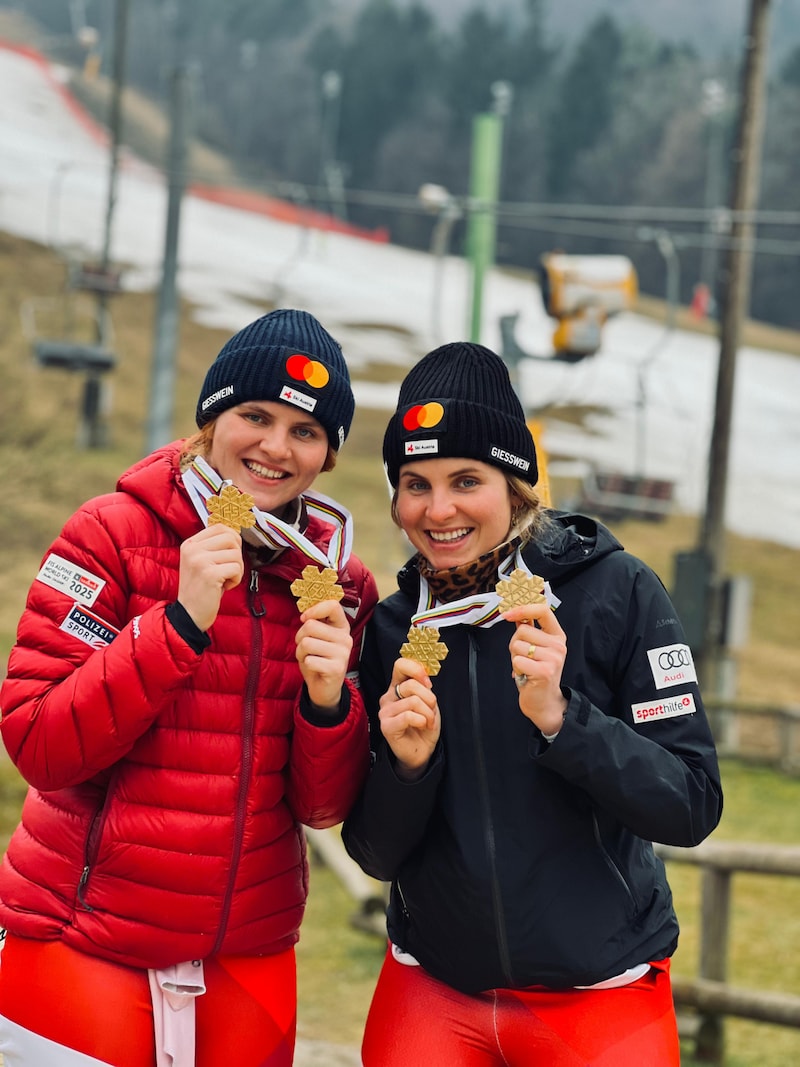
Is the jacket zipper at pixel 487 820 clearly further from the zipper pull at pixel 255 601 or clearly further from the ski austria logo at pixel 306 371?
the ski austria logo at pixel 306 371

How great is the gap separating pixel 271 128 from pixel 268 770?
7407 centimetres

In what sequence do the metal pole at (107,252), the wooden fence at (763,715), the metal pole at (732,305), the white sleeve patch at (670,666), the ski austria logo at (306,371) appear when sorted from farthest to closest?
1. the metal pole at (107,252)
2. the wooden fence at (763,715)
3. the metal pole at (732,305)
4. the ski austria logo at (306,371)
5. the white sleeve patch at (670,666)

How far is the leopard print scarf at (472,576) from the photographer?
241cm

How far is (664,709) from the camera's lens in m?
2.36

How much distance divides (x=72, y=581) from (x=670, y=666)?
1.00 m

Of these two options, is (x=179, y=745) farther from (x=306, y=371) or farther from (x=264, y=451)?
(x=306, y=371)

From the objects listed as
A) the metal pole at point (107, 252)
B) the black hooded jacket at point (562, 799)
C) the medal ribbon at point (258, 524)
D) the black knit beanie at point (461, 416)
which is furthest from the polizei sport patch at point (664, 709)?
the metal pole at point (107, 252)

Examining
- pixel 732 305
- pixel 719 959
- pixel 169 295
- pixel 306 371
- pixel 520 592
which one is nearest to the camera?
pixel 520 592

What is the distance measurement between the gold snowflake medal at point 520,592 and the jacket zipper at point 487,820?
178mm

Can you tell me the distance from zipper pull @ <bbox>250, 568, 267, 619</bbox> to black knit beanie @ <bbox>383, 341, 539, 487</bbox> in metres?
0.32

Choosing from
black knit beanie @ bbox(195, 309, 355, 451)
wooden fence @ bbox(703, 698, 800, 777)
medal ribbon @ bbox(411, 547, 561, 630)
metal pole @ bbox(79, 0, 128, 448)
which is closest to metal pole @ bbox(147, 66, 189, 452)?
wooden fence @ bbox(703, 698, 800, 777)

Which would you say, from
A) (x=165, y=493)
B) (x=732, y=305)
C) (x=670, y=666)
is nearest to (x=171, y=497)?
(x=165, y=493)

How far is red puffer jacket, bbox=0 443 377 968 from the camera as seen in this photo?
226 centimetres

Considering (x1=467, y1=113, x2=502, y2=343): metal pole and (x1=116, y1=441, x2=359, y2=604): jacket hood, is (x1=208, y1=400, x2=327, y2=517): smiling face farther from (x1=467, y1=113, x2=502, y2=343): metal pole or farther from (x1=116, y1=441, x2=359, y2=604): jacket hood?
(x1=467, y1=113, x2=502, y2=343): metal pole
